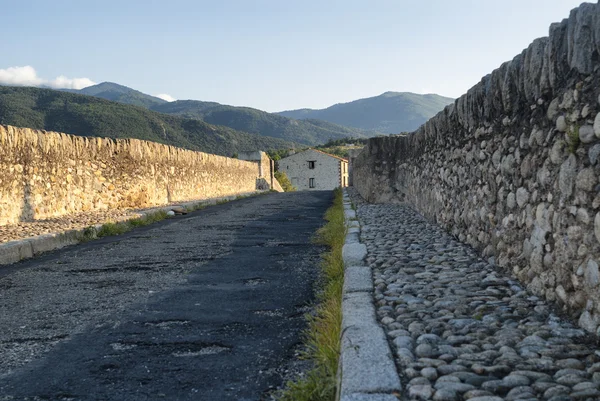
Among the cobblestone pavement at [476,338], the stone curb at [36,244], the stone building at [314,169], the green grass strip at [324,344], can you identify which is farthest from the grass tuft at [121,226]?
the stone building at [314,169]

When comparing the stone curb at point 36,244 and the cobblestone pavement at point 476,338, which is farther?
the stone curb at point 36,244

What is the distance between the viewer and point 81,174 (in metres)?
9.66

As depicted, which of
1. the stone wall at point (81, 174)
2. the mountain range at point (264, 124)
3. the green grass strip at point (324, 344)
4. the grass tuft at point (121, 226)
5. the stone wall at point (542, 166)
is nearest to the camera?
the green grass strip at point (324, 344)

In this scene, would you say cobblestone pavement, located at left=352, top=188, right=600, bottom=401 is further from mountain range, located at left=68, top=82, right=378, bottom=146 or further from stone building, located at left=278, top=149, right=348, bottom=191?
mountain range, located at left=68, top=82, right=378, bottom=146

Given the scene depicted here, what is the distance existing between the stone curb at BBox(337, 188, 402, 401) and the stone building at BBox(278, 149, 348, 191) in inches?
2224

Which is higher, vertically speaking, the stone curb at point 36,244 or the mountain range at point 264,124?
the mountain range at point 264,124

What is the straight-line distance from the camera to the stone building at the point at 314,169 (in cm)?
6041

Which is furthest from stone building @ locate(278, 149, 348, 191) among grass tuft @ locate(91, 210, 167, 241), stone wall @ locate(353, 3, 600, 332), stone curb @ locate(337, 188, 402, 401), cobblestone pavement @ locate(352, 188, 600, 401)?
stone curb @ locate(337, 188, 402, 401)

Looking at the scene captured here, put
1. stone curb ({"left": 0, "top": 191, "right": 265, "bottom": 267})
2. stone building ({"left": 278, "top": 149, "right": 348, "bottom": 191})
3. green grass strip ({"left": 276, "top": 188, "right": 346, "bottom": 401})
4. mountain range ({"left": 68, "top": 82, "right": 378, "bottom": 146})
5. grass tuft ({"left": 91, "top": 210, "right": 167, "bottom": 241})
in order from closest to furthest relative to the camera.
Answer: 1. green grass strip ({"left": 276, "top": 188, "right": 346, "bottom": 401})
2. stone curb ({"left": 0, "top": 191, "right": 265, "bottom": 267})
3. grass tuft ({"left": 91, "top": 210, "right": 167, "bottom": 241})
4. stone building ({"left": 278, "top": 149, "right": 348, "bottom": 191})
5. mountain range ({"left": 68, "top": 82, "right": 378, "bottom": 146})

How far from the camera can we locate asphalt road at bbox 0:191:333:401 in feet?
7.85

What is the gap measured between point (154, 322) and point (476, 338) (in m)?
1.99

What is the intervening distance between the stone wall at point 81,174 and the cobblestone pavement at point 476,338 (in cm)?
609

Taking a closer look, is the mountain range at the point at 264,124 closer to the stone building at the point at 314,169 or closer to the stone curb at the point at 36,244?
the stone building at the point at 314,169

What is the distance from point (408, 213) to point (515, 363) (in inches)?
273
